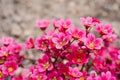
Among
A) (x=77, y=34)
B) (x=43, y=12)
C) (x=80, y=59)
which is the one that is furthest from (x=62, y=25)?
(x=43, y=12)

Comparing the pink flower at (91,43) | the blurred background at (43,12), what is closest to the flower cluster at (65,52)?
the pink flower at (91,43)

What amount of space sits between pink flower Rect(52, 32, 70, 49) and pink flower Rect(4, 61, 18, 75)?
33 centimetres

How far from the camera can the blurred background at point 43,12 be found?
3469 mm

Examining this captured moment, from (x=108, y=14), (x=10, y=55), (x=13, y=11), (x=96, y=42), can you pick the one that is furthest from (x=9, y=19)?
(x=96, y=42)

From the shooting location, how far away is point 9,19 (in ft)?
11.8

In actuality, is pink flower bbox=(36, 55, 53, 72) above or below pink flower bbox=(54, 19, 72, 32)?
below

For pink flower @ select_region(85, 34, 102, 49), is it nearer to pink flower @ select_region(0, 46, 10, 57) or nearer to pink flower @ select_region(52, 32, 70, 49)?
pink flower @ select_region(52, 32, 70, 49)

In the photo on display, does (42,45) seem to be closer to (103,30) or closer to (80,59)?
(80,59)

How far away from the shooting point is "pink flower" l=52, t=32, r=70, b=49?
2.07 m

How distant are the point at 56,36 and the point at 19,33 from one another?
1324 mm

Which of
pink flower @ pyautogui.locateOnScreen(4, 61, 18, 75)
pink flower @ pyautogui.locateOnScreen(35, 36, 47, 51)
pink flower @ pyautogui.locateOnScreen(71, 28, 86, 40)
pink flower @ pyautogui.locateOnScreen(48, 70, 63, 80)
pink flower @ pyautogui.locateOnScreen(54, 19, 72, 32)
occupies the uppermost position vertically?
pink flower @ pyautogui.locateOnScreen(54, 19, 72, 32)

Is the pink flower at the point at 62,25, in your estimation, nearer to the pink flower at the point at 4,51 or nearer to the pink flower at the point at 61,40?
the pink flower at the point at 61,40

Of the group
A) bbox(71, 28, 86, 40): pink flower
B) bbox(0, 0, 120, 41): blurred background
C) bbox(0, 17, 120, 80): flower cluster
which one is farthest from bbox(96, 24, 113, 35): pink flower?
bbox(0, 0, 120, 41): blurred background

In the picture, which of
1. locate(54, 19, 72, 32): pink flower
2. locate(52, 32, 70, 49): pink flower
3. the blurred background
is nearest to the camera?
locate(52, 32, 70, 49): pink flower
